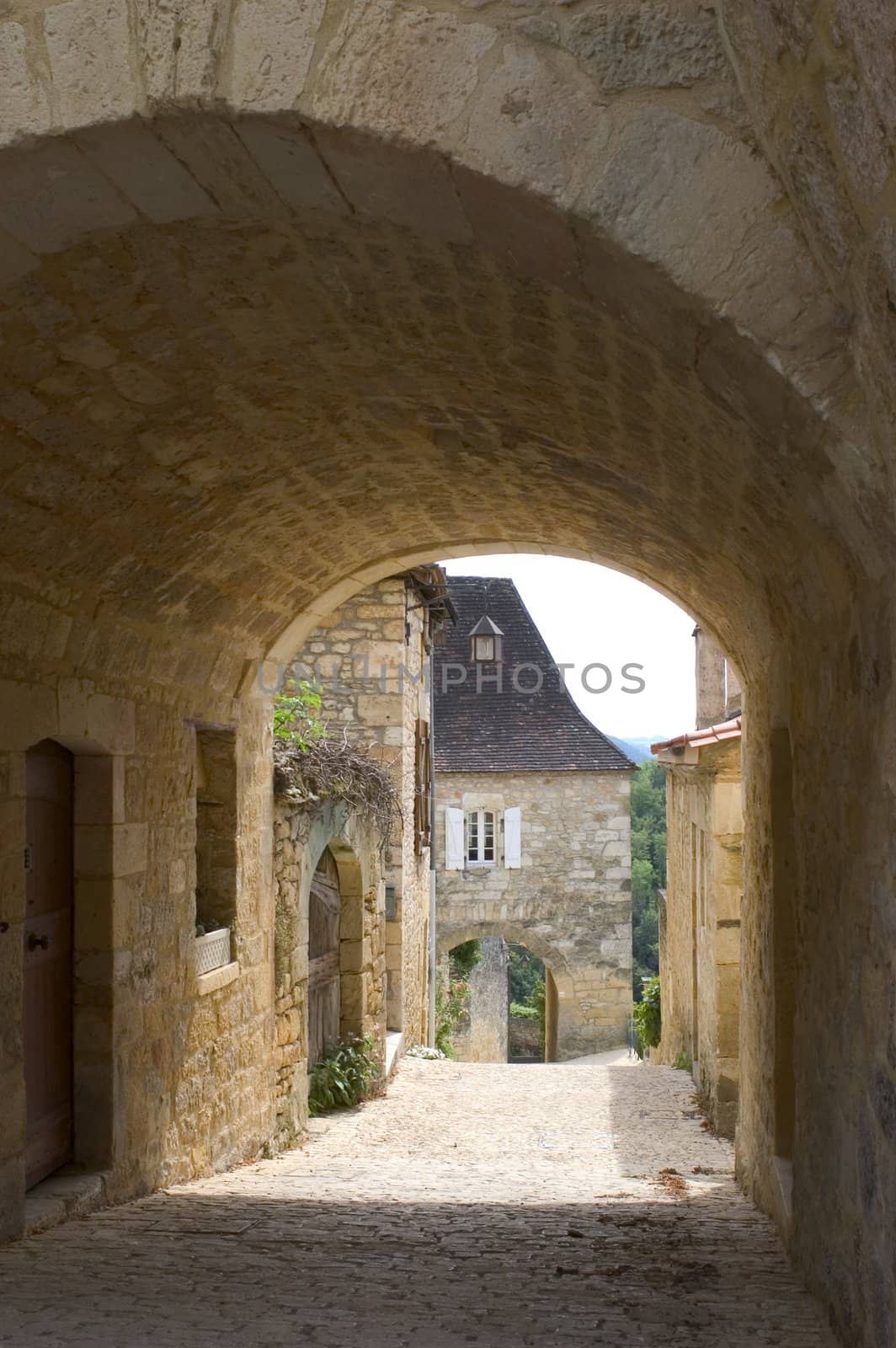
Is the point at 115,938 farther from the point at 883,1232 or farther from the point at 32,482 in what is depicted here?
the point at 883,1232

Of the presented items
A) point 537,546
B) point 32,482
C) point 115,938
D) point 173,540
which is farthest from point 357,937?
point 32,482

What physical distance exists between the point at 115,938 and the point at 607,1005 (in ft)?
51.1

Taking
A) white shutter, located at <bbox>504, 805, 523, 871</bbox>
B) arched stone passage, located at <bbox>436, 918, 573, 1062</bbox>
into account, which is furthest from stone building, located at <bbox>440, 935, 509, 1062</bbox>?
white shutter, located at <bbox>504, 805, 523, 871</bbox>

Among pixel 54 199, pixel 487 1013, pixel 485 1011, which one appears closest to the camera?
pixel 54 199

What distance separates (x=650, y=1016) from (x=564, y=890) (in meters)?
5.60

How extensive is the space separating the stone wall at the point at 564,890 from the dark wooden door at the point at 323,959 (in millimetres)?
10183

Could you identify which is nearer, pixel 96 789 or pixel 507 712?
pixel 96 789

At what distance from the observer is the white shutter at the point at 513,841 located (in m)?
19.9

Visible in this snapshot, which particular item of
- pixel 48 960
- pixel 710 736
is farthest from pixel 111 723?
pixel 710 736

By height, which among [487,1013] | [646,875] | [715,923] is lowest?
[487,1013]

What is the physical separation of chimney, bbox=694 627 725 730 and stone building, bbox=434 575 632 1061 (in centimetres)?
475

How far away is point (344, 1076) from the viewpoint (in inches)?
365

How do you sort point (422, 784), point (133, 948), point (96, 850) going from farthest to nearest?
point (422, 784) < point (133, 948) < point (96, 850)

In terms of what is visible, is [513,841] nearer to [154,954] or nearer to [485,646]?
[485,646]
